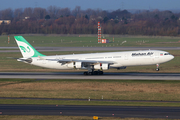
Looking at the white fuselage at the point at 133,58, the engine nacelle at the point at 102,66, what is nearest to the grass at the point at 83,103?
the engine nacelle at the point at 102,66

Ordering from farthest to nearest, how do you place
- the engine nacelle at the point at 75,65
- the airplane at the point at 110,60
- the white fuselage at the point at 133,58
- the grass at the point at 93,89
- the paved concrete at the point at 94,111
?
the white fuselage at the point at 133,58, the airplane at the point at 110,60, the engine nacelle at the point at 75,65, the grass at the point at 93,89, the paved concrete at the point at 94,111

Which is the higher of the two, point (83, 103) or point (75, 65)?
point (75, 65)

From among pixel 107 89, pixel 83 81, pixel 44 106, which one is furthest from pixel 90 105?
pixel 83 81

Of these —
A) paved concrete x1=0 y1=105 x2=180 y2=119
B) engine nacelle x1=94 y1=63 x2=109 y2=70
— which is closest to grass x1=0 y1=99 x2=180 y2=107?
paved concrete x1=0 y1=105 x2=180 y2=119

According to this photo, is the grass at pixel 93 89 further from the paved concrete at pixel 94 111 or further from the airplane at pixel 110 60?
the paved concrete at pixel 94 111

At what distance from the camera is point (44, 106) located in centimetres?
3012

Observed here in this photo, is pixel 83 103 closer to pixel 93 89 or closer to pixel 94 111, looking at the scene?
pixel 94 111

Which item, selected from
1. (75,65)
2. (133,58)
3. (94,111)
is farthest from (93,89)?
(94,111)

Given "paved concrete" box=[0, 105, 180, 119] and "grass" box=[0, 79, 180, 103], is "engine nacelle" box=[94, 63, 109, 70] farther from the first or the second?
"paved concrete" box=[0, 105, 180, 119]

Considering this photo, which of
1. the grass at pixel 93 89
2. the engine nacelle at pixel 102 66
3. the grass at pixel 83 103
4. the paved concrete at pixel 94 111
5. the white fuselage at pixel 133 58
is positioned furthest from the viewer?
the white fuselage at pixel 133 58

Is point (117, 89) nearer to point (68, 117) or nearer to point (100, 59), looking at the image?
point (100, 59)

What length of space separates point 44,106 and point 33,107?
1217 mm

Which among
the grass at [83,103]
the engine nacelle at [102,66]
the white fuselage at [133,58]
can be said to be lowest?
the grass at [83,103]

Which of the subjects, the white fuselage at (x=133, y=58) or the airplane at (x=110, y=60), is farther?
the white fuselage at (x=133, y=58)
